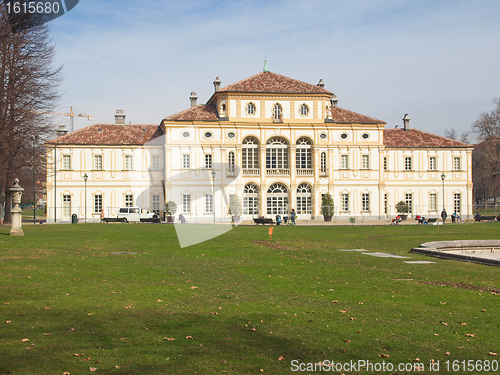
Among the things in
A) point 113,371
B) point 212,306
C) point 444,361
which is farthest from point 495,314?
point 113,371

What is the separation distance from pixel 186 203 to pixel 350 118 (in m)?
20.1

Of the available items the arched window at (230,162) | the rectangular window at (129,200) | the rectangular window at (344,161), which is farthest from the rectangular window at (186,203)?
the rectangular window at (344,161)

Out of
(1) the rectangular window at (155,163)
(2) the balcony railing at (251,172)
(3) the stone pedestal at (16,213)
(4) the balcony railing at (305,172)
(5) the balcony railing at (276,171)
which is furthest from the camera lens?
(1) the rectangular window at (155,163)

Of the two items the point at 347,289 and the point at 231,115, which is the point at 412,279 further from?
the point at 231,115

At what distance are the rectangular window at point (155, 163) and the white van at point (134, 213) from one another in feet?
22.5

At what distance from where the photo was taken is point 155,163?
57.0m

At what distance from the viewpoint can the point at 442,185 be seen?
195ft

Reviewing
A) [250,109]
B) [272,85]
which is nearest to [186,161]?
[250,109]

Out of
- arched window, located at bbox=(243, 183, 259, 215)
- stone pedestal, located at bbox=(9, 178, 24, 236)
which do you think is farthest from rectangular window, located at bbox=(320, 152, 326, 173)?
stone pedestal, located at bbox=(9, 178, 24, 236)

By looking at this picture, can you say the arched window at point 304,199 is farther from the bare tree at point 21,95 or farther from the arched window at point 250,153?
the bare tree at point 21,95

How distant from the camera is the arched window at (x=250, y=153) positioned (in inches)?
2148

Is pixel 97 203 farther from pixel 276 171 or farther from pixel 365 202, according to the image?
pixel 365 202

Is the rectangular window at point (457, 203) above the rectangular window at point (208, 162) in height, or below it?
below

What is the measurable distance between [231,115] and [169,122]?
6.45 meters
